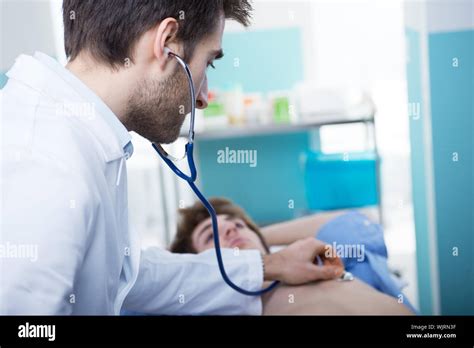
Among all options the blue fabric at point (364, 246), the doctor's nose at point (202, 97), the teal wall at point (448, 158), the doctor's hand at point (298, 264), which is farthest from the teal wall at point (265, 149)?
the doctor's nose at point (202, 97)

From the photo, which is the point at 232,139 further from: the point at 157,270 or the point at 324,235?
the point at 157,270

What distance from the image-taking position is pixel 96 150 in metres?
0.74

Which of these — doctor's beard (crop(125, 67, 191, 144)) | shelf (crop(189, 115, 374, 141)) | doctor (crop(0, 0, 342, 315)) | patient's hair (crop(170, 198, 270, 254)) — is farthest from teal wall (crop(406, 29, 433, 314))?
shelf (crop(189, 115, 374, 141))

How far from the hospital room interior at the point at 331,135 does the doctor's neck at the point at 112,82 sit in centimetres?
62

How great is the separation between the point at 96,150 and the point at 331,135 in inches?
77.6

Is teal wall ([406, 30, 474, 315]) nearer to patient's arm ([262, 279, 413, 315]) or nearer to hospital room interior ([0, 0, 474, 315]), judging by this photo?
hospital room interior ([0, 0, 474, 315])

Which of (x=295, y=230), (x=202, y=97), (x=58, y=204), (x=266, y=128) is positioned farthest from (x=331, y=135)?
(x=58, y=204)

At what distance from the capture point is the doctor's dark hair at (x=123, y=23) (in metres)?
0.79

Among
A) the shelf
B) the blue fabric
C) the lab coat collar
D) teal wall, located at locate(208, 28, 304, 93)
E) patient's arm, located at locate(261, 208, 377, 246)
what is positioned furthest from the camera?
teal wall, located at locate(208, 28, 304, 93)

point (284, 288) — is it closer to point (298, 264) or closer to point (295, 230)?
point (298, 264)

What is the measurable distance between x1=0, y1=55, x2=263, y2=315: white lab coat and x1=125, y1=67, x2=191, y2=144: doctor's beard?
8 cm

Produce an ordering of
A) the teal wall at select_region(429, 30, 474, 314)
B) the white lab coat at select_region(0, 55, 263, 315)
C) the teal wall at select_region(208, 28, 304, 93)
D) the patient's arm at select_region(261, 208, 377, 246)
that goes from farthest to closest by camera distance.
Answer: the teal wall at select_region(208, 28, 304, 93) → the patient's arm at select_region(261, 208, 377, 246) → the teal wall at select_region(429, 30, 474, 314) → the white lab coat at select_region(0, 55, 263, 315)

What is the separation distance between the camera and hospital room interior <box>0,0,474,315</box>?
4.00ft
